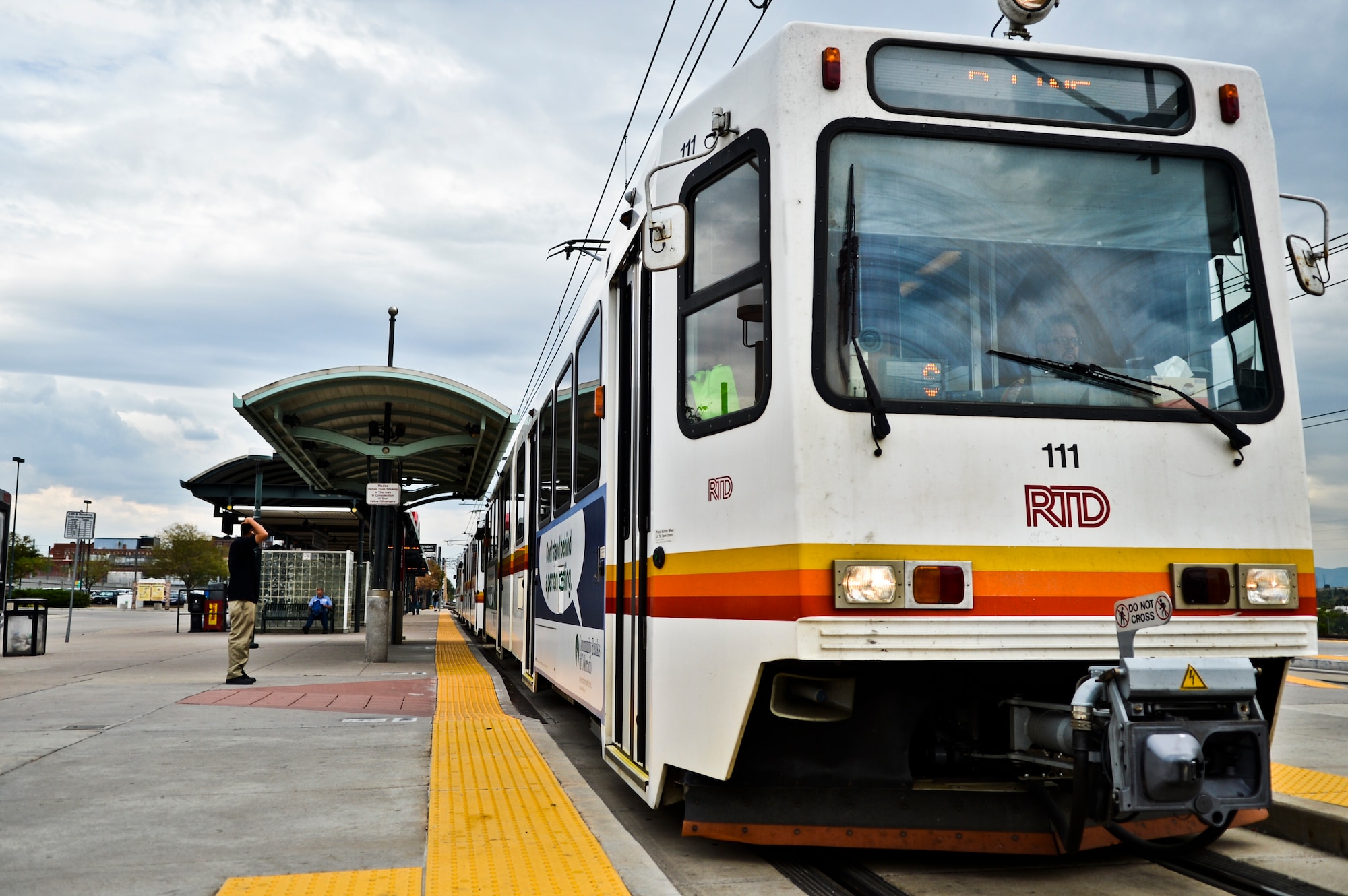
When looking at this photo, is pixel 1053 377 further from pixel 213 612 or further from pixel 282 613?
pixel 213 612

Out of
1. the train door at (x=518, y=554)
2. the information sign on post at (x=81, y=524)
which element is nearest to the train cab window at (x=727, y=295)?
the train door at (x=518, y=554)

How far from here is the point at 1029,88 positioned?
4.46 metres

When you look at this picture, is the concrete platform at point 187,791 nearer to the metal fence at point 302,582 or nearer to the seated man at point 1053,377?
the seated man at point 1053,377

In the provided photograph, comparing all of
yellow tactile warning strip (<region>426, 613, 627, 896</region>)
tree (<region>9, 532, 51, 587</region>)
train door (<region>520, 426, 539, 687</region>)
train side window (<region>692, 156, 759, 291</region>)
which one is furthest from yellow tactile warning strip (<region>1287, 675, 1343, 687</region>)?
tree (<region>9, 532, 51, 587</region>)

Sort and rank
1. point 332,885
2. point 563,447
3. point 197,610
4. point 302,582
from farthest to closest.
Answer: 1. point 197,610
2. point 302,582
3. point 563,447
4. point 332,885

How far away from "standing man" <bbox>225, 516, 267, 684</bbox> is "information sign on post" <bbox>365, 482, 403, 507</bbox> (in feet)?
14.0

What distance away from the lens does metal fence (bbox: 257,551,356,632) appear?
82.6 feet

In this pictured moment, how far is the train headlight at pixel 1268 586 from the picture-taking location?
13.5 ft

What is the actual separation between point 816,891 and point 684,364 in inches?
84.6

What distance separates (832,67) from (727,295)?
97cm

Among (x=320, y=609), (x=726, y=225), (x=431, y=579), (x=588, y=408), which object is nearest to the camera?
(x=726, y=225)

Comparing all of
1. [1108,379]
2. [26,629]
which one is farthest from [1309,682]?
[26,629]

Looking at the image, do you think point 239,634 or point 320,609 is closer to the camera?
point 239,634

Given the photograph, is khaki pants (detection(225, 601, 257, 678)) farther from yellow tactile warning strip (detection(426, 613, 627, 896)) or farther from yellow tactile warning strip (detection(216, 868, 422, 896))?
yellow tactile warning strip (detection(216, 868, 422, 896))
